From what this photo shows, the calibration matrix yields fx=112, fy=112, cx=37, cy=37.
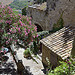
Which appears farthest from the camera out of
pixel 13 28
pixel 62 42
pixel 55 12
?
pixel 55 12

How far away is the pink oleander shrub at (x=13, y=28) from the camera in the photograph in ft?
18.9

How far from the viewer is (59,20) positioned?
10109 millimetres

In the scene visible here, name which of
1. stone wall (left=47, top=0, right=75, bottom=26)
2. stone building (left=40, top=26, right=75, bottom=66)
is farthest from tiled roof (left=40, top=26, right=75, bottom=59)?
stone wall (left=47, top=0, right=75, bottom=26)

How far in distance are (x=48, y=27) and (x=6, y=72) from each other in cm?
662

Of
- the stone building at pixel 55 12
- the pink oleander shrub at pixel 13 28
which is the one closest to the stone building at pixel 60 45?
the stone building at pixel 55 12

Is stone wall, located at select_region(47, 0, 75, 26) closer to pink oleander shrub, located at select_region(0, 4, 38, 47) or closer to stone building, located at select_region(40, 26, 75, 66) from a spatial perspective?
stone building, located at select_region(40, 26, 75, 66)

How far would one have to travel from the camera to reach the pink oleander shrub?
5.76 metres

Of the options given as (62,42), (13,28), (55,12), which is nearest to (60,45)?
(62,42)

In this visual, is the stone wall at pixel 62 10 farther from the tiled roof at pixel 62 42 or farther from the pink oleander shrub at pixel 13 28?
the pink oleander shrub at pixel 13 28

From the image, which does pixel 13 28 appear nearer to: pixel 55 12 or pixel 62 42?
pixel 62 42

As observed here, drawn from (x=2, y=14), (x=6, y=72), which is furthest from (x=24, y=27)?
(x=6, y=72)

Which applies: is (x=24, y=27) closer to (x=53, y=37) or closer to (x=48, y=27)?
(x=53, y=37)

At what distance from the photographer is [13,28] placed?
573 cm

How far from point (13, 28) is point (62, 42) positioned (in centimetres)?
314
